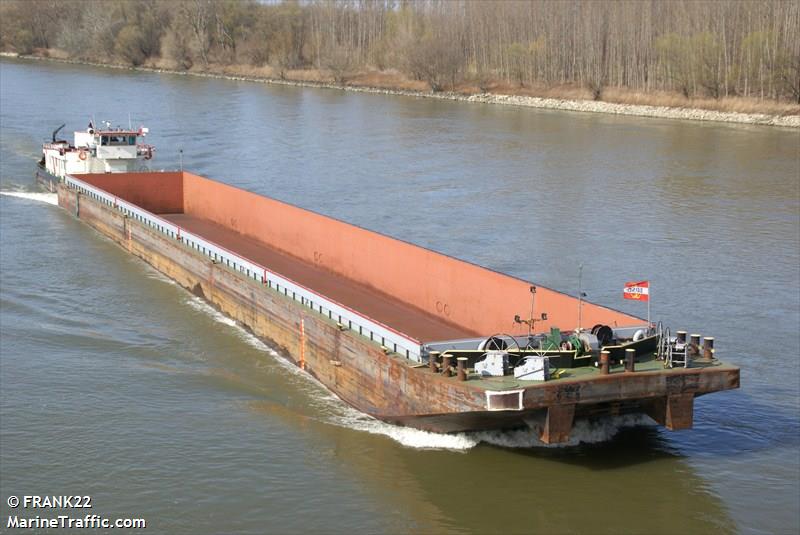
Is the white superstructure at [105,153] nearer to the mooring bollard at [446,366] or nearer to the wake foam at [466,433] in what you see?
the wake foam at [466,433]

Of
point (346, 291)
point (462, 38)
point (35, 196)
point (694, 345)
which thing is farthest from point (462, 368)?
point (462, 38)

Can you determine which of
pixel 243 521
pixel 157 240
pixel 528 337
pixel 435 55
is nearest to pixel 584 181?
pixel 157 240

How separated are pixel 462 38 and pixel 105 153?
42031 mm

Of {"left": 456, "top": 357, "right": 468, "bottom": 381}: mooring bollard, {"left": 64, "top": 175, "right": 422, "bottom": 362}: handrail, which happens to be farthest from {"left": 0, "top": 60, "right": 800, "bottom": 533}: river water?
{"left": 456, "top": 357, "right": 468, "bottom": 381}: mooring bollard

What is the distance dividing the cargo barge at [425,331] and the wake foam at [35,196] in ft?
21.5

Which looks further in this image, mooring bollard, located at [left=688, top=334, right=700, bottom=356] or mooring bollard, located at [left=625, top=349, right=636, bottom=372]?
mooring bollard, located at [left=688, top=334, right=700, bottom=356]

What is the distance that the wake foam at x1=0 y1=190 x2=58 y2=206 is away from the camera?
27.0 m

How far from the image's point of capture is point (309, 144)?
3728 centimetres

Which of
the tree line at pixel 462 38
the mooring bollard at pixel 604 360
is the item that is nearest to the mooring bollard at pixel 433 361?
the mooring bollard at pixel 604 360

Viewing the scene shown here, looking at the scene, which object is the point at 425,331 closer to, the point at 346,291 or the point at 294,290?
the point at 294,290

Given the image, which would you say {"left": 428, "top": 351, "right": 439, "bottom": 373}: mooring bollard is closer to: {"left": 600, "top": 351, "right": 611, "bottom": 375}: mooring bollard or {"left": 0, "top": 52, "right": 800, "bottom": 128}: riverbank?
{"left": 600, "top": 351, "right": 611, "bottom": 375}: mooring bollard

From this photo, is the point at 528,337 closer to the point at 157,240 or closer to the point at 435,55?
the point at 157,240

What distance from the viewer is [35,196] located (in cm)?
2762

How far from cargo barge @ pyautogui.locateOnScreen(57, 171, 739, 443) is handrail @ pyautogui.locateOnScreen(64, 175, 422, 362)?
0.09 ft
